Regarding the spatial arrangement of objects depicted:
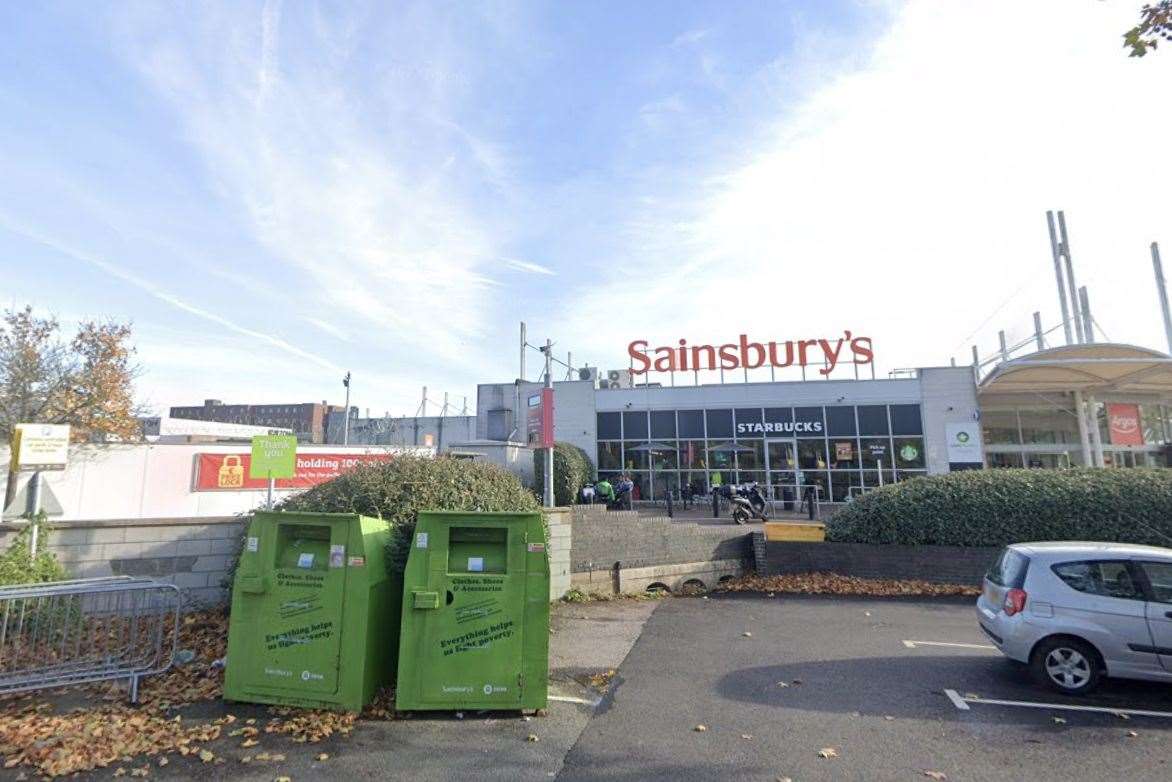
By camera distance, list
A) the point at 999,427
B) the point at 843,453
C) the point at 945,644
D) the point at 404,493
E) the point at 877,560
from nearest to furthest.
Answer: the point at 404,493
the point at 945,644
the point at 877,560
the point at 843,453
the point at 999,427

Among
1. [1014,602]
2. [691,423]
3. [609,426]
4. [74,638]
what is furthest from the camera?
[609,426]

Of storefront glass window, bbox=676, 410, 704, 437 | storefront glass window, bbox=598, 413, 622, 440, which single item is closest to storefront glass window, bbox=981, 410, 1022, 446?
storefront glass window, bbox=676, 410, 704, 437

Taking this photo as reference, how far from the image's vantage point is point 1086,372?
2062 centimetres

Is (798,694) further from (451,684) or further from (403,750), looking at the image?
(403,750)

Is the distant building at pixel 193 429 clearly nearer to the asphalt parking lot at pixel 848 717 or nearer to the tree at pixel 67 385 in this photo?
the tree at pixel 67 385

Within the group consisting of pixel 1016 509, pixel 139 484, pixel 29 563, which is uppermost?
pixel 139 484

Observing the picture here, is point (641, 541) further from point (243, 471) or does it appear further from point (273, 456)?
point (243, 471)

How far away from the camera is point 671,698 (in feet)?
18.5

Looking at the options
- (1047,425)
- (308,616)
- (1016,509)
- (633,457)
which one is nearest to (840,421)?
(633,457)

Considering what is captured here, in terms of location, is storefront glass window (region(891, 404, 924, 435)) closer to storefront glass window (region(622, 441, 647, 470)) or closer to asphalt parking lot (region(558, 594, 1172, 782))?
storefront glass window (region(622, 441, 647, 470))

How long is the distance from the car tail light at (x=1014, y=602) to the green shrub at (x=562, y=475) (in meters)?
13.7

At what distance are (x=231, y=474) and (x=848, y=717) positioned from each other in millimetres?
17432

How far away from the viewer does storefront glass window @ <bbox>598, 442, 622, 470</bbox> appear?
25875 millimetres

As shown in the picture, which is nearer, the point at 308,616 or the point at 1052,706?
the point at 308,616
